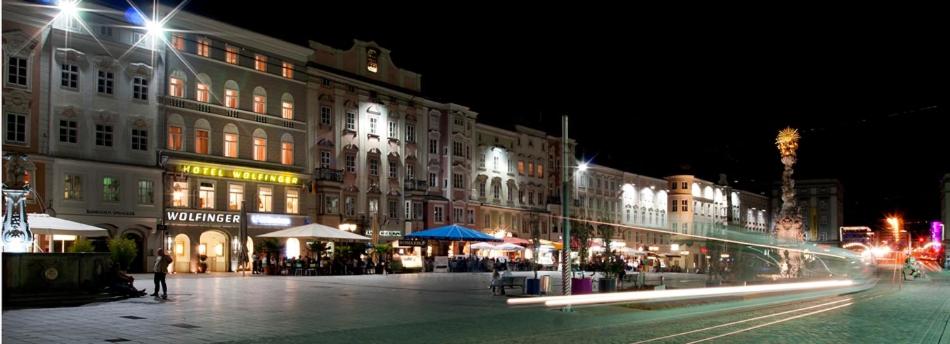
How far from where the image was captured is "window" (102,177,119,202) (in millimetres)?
42438

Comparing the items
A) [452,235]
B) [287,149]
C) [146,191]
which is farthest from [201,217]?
[452,235]

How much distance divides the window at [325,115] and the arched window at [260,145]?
4854 millimetres

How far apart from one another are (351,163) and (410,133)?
23.4ft

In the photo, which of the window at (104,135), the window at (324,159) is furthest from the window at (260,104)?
the window at (104,135)

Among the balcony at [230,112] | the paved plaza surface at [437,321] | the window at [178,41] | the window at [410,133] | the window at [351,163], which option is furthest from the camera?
the window at [410,133]

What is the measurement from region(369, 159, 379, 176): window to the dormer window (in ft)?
21.1

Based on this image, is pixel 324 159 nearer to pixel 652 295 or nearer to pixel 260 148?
pixel 260 148

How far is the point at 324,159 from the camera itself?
55406 mm

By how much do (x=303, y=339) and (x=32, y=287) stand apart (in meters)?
10.0

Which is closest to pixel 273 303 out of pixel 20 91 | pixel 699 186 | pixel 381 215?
pixel 20 91

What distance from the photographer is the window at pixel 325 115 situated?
55.1m

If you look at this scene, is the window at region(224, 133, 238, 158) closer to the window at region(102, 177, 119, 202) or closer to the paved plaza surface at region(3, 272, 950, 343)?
the window at region(102, 177, 119, 202)

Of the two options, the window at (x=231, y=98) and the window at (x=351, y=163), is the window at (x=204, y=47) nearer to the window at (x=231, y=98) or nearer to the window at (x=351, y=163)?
the window at (x=231, y=98)

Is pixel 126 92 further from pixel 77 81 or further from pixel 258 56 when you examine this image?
pixel 258 56
